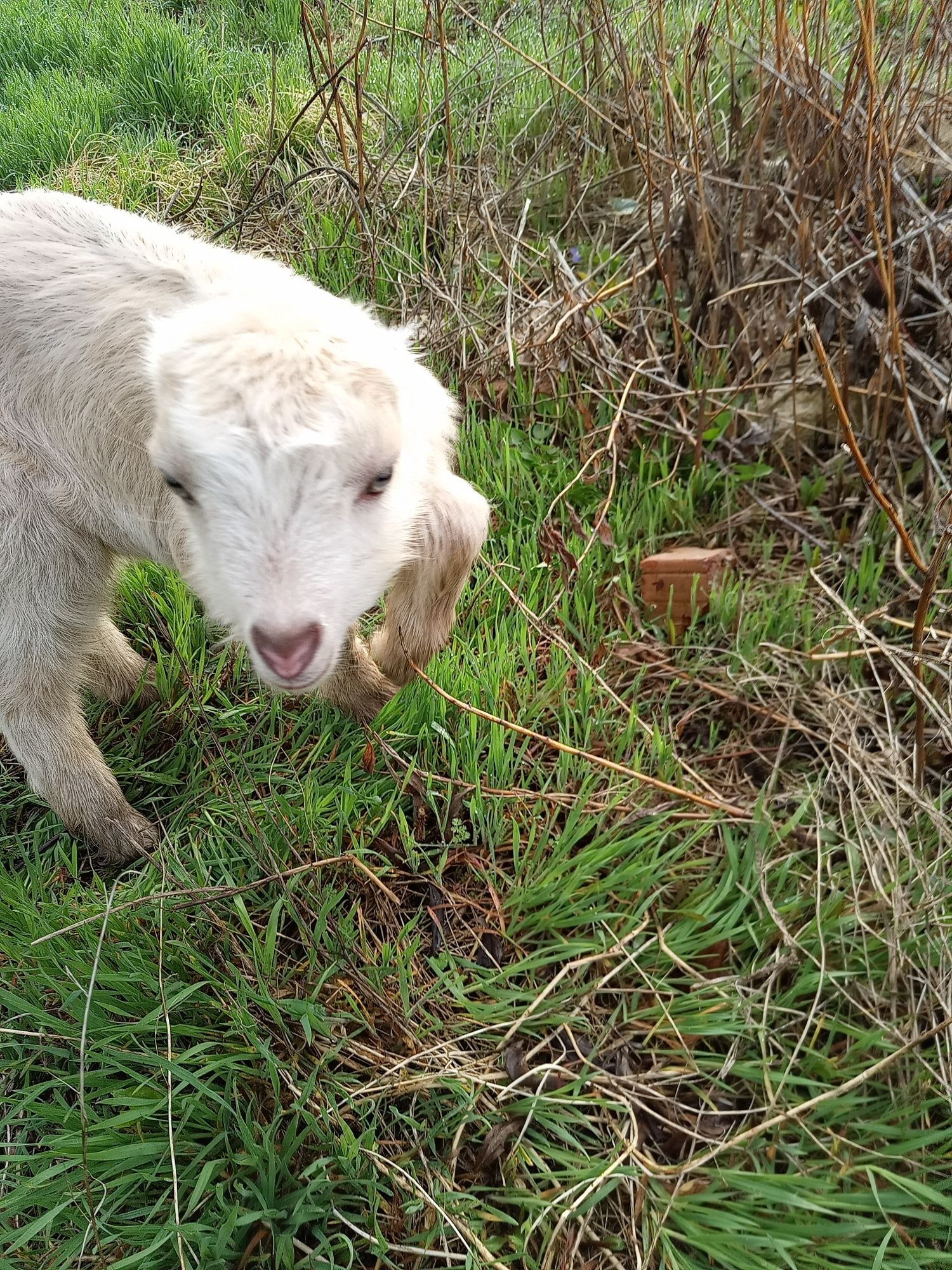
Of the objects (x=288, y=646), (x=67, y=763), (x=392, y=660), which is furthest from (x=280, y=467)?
(x=67, y=763)

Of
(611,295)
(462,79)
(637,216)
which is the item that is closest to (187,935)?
(611,295)

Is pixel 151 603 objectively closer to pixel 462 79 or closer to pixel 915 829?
pixel 915 829

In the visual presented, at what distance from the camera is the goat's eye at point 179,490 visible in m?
1.44

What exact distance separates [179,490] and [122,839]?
1109 mm

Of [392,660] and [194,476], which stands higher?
[194,476]

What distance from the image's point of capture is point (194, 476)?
54.5 inches

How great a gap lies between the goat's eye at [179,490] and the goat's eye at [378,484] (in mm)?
293

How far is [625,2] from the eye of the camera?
373 cm

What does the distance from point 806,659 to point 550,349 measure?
4.52ft

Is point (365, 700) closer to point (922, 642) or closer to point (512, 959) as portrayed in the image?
point (512, 959)

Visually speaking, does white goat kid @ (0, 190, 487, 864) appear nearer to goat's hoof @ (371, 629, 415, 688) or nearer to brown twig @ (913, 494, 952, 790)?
goat's hoof @ (371, 629, 415, 688)

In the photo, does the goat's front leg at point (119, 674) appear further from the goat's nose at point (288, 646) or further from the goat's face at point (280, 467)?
the goat's nose at point (288, 646)

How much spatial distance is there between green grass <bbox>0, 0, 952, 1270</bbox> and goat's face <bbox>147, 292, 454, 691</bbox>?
61 centimetres

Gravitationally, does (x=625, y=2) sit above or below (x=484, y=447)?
above
